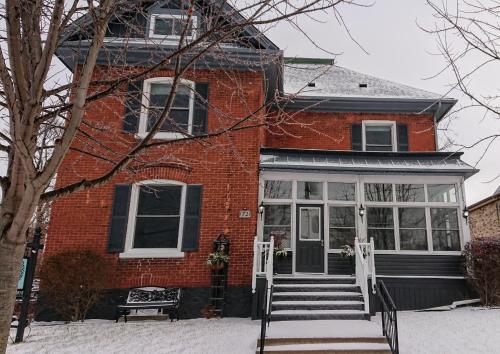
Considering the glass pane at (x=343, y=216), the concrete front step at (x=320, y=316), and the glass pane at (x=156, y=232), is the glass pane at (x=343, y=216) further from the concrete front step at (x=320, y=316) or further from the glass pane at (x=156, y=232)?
the glass pane at (x=156, y=232)

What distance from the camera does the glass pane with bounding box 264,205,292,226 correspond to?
37.6ft

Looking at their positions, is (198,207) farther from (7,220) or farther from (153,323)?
(7,220)

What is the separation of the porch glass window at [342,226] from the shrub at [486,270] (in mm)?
3201

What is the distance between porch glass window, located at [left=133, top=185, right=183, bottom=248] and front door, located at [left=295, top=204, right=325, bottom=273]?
3614 millimetres

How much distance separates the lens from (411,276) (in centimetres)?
1032

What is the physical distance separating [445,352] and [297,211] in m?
5.67

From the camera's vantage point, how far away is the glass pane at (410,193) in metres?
11.5

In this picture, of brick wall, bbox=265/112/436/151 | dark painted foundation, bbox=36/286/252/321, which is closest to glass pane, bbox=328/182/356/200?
brick wall, bbox=265/112/436/151

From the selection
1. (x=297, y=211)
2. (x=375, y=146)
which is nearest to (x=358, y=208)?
(x=297, y=211)

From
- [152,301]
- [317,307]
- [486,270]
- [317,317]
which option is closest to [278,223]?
[317,307]

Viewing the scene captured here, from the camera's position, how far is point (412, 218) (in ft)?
37.6

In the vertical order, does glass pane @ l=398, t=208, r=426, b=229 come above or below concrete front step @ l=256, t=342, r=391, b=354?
above

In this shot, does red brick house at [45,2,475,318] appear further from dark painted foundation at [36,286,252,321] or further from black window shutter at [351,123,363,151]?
black window shutter at [351,123,363,151]

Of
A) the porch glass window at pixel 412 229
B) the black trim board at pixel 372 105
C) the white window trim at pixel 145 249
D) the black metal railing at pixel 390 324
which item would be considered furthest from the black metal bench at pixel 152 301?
the black trim board at pixel 372 105
